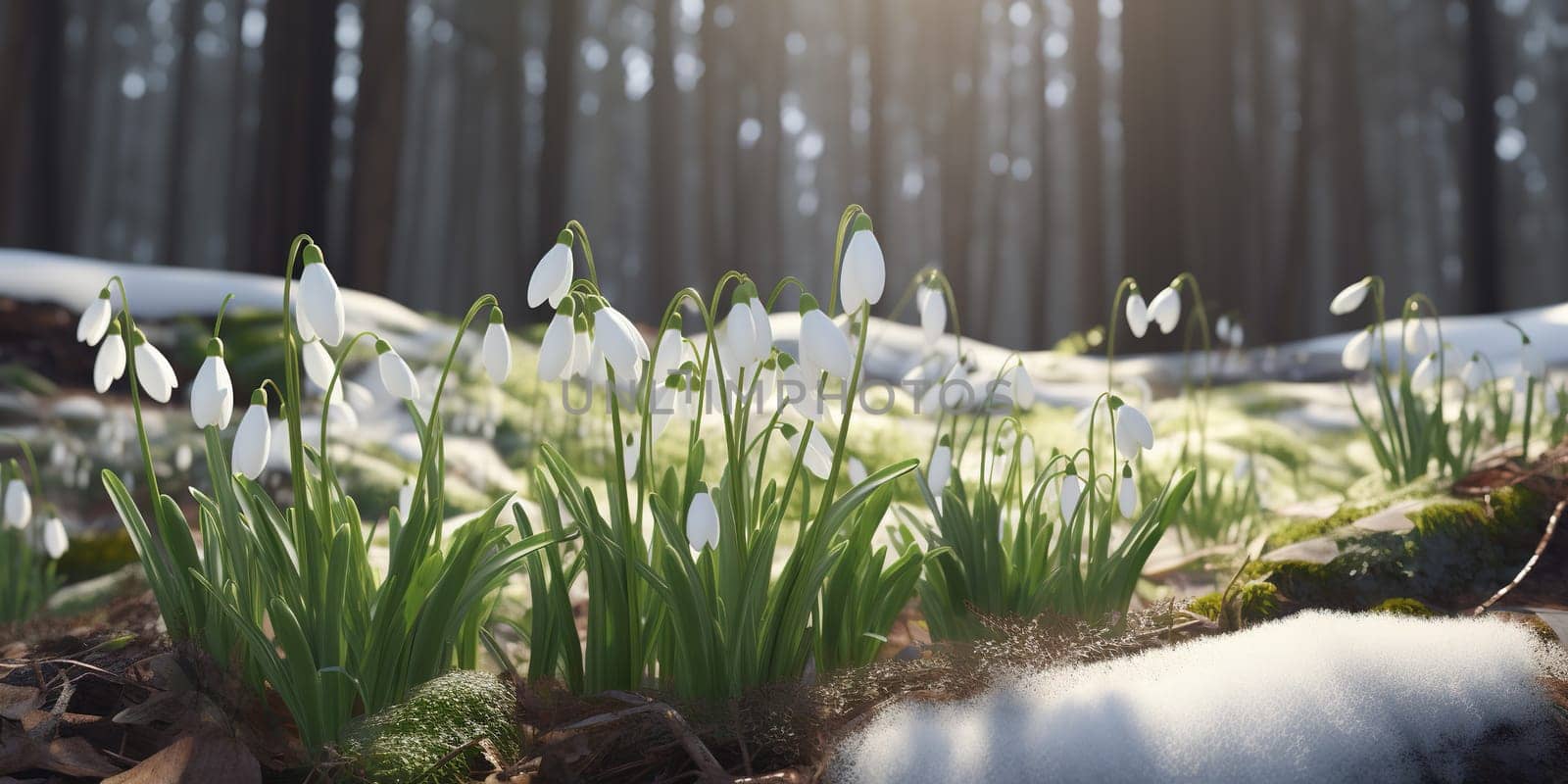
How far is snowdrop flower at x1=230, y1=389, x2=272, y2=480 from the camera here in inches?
53.1

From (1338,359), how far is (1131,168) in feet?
7.32

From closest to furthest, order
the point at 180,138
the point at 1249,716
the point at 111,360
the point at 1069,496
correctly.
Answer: the point at 1249,716 → the point at 111,360 → the point at 1069,496 → the point at 180,138

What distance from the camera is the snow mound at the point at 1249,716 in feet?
3.67

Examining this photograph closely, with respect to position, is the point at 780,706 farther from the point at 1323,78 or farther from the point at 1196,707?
the point at 1323,78

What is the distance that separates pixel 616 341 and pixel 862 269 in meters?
0.32

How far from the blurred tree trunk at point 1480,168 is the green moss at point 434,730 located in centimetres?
844

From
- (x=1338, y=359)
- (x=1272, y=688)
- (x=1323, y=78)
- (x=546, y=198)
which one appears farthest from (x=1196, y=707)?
(x=1323, y=78)

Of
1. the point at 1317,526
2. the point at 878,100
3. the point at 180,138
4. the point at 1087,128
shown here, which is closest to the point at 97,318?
the point at 1317,526

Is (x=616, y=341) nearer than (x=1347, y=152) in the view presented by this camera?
Yes

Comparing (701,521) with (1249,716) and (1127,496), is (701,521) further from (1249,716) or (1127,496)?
(1127,496)

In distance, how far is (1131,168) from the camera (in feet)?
25.0

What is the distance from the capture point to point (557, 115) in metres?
7.41

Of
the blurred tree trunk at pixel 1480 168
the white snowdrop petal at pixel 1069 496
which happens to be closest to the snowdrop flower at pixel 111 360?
the white snowdrop petal at pixel 1069 496

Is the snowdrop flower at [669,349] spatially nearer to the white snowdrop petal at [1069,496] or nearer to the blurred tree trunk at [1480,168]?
the white snowdrop petal at [1069,496]
